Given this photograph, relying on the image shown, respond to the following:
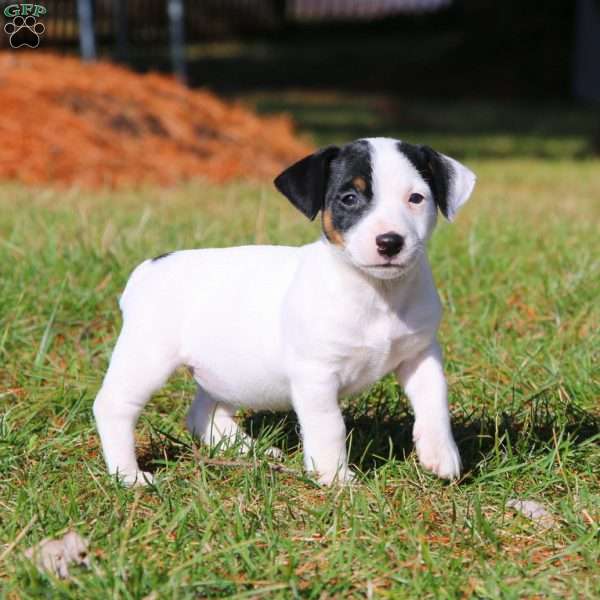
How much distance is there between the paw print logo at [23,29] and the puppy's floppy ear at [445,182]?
3.98 m

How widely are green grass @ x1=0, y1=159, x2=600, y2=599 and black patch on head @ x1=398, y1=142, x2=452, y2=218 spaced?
84 centimetres

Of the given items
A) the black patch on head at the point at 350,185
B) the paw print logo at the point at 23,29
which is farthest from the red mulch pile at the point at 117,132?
the black patch on head at the point at 350,185

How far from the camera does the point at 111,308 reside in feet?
17.6

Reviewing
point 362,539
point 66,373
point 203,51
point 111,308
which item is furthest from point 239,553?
point 203,51

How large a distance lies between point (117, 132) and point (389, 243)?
767 cm

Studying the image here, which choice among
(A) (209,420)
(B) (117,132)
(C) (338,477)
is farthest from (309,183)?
(B) (117,132)

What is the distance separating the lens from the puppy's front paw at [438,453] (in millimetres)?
3570

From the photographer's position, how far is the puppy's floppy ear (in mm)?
3613

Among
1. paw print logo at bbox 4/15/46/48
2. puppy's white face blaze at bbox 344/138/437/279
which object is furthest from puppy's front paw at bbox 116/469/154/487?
paw print logo at bbox 4/15/46/48

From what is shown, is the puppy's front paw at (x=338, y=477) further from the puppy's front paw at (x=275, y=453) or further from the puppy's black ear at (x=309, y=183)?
the puppy's black ear at (x=309, y=183)

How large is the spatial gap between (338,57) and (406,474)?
94.3ft

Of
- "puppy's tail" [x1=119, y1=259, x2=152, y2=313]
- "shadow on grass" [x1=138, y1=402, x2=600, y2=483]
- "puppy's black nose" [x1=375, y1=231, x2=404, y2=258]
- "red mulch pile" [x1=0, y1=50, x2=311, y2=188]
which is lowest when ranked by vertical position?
"red mulch pile" [x1=0, y1=50, x2=311, y2=188]

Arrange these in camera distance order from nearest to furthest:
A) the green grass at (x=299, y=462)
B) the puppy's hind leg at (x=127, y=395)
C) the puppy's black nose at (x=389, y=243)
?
the green grass at (x=299, y=462)
the puppy's black nose at (x=389, y=243)
the puppy's hind leg at (x=127, y=395)

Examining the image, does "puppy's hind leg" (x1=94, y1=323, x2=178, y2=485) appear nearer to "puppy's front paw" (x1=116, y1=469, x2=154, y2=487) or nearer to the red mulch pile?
"puppy's front paw" (x1=116, y1=469, x2=154, y2=487)
